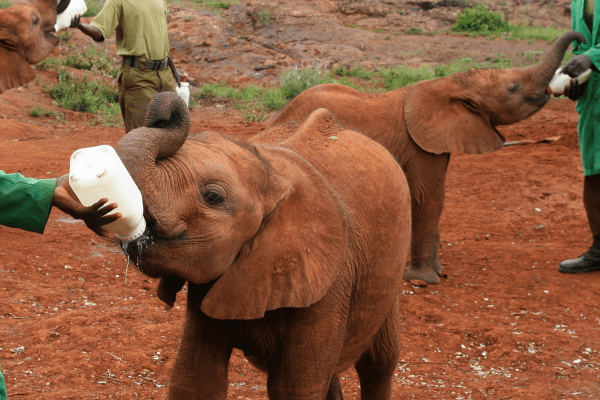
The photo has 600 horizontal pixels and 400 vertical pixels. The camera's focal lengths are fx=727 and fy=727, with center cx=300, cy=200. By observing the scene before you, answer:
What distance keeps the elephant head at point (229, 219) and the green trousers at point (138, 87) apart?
4.25 m

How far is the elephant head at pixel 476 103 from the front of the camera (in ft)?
23.1

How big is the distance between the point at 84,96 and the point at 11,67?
9.69 metres

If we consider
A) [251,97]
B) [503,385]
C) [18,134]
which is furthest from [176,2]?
[503,385]

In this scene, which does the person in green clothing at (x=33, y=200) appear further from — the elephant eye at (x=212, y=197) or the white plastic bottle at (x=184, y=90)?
the white plastic bottle at (x=184, y=90)

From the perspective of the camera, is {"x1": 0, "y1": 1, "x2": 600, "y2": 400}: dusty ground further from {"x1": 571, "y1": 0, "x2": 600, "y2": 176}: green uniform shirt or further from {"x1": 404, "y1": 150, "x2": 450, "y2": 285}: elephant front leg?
{"x1": 571, "y1": 0, "x2": 600, "y2": 176}: green uniform shirt

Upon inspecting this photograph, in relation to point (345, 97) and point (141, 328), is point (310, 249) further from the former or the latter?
point (345, 97)

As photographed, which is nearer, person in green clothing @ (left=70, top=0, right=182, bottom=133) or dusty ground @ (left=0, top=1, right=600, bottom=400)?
dusty ground @ (left=0, top=1, right=600, bottom=400)

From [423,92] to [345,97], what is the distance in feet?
2.87

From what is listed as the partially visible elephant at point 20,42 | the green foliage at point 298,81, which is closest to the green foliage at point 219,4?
the green foliage at point 298,81

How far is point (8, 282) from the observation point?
5.70 metres

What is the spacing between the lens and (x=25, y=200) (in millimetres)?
2303

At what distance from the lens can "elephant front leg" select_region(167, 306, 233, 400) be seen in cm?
311

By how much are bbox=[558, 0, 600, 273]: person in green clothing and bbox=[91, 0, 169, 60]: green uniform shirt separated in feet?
13.0

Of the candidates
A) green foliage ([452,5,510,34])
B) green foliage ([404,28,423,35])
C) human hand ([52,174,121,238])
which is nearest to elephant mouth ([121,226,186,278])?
human hand ([52,174,121,238])
